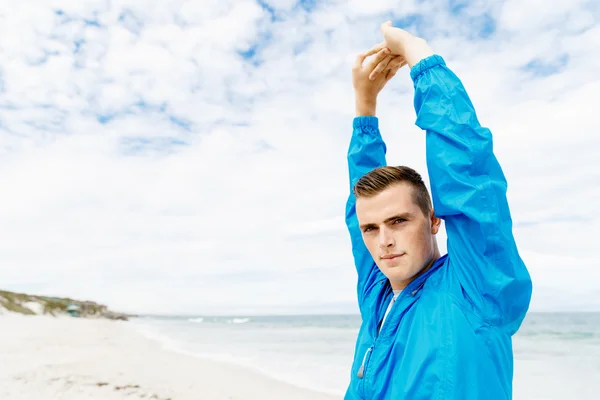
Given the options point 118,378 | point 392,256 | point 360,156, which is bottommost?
point 118,378

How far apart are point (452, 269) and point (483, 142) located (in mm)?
437

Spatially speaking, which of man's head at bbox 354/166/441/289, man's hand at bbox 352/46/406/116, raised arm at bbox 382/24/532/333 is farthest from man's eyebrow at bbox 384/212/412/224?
man's hand at bbox 352/46/406/116

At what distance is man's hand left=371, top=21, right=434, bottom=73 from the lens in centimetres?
183

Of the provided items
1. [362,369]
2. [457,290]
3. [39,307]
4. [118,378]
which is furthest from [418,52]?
[39,307]

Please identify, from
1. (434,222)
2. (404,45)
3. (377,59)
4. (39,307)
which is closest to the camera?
(434,222)

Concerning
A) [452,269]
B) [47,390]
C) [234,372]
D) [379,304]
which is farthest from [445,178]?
[234,372]

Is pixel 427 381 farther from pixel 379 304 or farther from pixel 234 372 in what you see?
pixel 234 372

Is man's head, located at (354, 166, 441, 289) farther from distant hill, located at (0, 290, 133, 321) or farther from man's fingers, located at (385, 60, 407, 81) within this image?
distant hill, located at (0, 290, 133, 321)

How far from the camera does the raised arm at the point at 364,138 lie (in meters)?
2.21

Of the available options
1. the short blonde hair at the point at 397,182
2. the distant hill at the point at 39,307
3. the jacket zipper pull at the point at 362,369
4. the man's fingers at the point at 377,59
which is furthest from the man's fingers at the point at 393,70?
the distant hill at the point at 39,307

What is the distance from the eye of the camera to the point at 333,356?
560 inches

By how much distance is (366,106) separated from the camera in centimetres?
237

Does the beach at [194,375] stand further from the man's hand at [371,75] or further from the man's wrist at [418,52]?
the man's wrist at [418,52]

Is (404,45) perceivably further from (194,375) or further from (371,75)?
(194,375)
